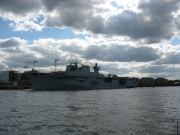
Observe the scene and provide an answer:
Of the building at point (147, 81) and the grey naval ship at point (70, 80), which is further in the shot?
the building at point (147, 81)

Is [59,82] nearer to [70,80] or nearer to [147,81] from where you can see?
[70,80]

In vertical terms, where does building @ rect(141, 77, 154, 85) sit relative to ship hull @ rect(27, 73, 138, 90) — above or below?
below

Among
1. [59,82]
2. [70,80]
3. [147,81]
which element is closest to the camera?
[59,82]

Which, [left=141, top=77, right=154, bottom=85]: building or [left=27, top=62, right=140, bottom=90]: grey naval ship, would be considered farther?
[left=141, top=77, right=154, bottom=85]: building

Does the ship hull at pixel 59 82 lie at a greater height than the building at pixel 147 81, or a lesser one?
greater

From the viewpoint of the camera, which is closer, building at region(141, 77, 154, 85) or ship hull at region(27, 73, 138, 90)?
ship hull at region(27, 73, 138, 90)

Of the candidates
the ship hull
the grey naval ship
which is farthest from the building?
the ship hull

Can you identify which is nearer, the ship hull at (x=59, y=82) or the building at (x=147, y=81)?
the ship hull at (x=59, y=82)

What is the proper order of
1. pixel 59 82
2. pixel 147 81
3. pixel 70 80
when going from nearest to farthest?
pixel 59 82, pixel 70 80, pixel 147 81

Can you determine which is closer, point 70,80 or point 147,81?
point 70,80

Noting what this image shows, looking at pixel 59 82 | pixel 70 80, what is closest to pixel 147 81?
pixel 70 80

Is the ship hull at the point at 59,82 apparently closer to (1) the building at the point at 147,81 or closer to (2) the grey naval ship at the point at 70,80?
(2) the grey naval ship at the point at 70,80

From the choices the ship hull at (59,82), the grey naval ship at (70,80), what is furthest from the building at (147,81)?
the ship hull at (59,82)

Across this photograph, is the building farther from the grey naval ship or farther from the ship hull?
the ship hull
